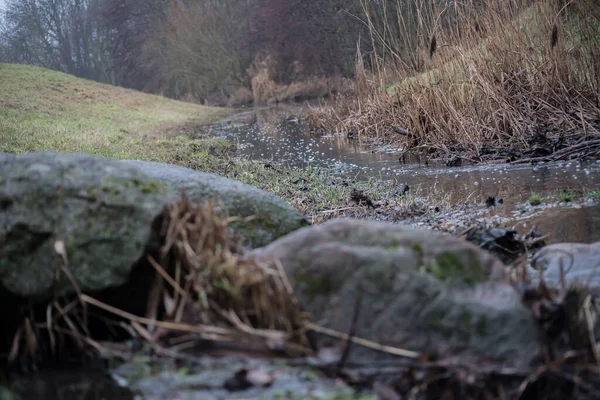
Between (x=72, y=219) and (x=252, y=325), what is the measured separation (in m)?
0.90

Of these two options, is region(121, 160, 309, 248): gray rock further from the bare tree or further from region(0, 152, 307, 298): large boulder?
the bare tree

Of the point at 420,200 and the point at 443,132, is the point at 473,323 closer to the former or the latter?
the point at 420,200

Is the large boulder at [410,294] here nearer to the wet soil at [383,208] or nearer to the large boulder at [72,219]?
the wet soil at [383,208]

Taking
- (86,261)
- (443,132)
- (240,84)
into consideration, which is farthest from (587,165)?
(240,84)

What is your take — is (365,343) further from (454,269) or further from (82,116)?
(82,116)

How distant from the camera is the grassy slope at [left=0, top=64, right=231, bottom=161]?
11.1 m

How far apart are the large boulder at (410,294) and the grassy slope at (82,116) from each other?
7872 mm

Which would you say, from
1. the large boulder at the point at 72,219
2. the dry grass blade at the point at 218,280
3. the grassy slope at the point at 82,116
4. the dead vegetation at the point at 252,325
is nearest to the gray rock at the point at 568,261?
the dead vegetation at the point at 252,325

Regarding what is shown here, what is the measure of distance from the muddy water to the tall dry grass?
66 cm

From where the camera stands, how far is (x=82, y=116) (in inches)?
679

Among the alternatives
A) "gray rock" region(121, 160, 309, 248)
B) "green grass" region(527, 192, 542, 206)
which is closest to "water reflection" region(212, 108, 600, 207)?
"green grass" region(527, 192, 542, 206)

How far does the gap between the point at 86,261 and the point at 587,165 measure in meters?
A: 5.51

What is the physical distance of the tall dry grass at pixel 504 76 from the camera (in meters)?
7.34

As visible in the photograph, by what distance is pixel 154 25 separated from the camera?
153 ft
